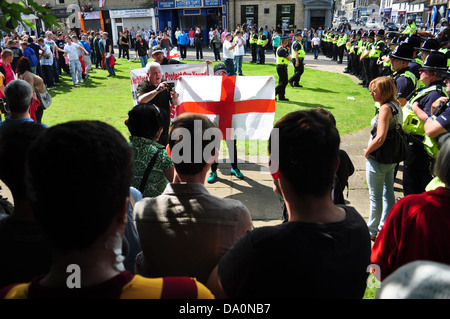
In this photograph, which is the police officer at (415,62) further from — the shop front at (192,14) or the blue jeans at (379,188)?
the shop front at (192,14)

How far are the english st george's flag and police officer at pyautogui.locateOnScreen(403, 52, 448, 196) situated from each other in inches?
75.7

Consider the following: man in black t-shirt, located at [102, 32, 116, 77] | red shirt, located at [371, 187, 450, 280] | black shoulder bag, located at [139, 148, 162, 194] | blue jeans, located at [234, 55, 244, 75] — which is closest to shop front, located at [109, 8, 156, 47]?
man in black t-shirt, located at [102, 32, 116, 77]

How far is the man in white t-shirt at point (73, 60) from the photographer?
13.5 metres

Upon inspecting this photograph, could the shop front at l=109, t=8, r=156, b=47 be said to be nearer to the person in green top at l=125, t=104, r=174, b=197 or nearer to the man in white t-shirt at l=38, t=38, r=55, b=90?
the man in white t-shirt at l=38, t=38, r=55, b=90

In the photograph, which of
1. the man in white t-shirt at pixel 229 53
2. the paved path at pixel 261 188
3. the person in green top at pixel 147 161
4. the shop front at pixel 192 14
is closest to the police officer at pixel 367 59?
the man in white t-shirt at pixel 229 53

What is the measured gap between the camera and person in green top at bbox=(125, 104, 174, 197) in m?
2.79

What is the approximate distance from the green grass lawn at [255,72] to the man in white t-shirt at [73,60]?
1.40 ft

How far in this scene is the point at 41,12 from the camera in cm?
188

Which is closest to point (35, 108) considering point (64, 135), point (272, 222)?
point (272, 222)

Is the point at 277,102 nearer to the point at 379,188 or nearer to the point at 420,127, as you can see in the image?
the point at 420,127

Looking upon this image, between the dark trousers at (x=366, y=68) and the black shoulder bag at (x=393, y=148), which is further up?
the dark trousers at (x=366, y=68)

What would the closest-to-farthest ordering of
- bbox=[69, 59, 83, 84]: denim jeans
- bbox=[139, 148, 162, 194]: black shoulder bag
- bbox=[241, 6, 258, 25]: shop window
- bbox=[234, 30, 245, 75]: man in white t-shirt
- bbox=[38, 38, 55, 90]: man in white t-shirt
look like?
bbox=[139, 148, 162, 194]: black shoulder bag
bbox=[38, 38, 55, 90]: man in white t-shirt
bbox=[69, 59, 83, 84]: denim jeans
bbox=[234, 30, 245, 75]: man in white t-shirt
bbox=[241, 6, 258, 25]: shop window

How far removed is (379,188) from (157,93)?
10.2ft
